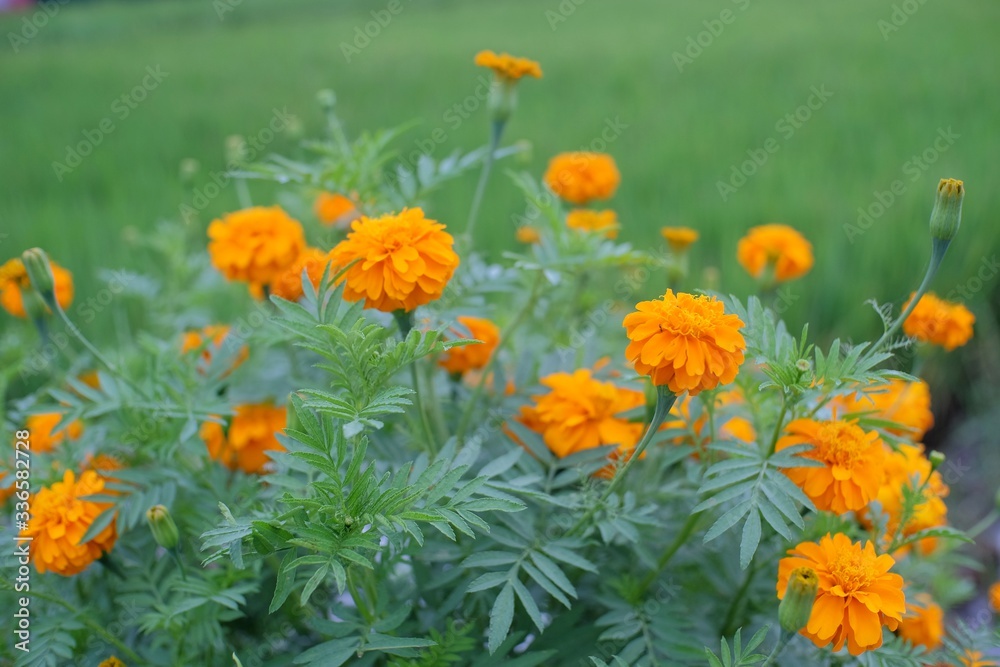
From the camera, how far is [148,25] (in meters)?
6.28

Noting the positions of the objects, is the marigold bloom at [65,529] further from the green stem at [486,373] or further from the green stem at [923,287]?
the green stem at [923,287]

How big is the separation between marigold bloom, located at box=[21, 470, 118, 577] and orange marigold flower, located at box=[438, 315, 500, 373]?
0.38 metres

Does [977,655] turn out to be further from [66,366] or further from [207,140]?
[207,140]

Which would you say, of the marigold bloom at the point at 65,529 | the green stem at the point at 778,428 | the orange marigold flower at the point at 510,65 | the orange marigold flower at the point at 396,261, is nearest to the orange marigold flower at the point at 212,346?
the marigold bloom at the point at 65,529

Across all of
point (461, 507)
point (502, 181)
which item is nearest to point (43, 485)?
point (461, 507)

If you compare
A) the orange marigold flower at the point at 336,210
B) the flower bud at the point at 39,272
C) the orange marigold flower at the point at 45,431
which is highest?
the flower bud at the point at 39,272

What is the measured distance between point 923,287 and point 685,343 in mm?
238

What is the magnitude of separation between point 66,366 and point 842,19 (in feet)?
16.0

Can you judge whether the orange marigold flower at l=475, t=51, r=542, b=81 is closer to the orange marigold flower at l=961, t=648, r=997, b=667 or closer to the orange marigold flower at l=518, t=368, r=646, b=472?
the orange marigold flower at l=518, t=368, r=646, b=472

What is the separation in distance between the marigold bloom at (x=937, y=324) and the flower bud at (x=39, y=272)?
917mm

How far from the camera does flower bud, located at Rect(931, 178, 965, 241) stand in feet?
2.20

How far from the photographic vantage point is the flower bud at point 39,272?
796 mm

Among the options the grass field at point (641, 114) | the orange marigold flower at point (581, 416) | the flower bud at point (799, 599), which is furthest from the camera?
the grass field at point (641, 114)

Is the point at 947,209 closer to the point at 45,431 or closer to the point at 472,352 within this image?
the point at 472,352
